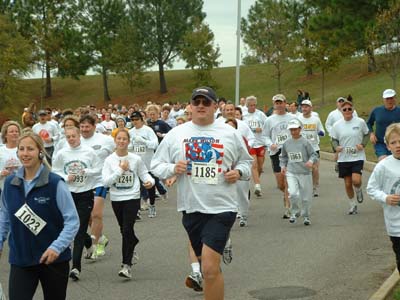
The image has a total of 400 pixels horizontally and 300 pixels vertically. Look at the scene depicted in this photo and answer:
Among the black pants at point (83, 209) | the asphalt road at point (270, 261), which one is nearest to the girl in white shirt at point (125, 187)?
the black pants at point (83, 209)

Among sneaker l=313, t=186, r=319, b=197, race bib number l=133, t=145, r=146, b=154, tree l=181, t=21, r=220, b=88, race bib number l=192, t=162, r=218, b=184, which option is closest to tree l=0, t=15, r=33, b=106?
tree l=181, t=21, r=220, b=88

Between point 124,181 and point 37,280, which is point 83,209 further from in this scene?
point 37,280

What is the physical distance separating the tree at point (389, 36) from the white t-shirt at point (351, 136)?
18102 millimetres

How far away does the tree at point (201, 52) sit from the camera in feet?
212

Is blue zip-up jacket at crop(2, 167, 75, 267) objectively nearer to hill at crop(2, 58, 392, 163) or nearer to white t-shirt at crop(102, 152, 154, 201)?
white t-shirt at crop(102, 152, 154, 201)

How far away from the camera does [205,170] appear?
6.92 meters

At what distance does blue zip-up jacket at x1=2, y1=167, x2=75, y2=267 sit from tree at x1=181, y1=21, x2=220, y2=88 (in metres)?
59.0

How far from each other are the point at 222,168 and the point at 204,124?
41 cm

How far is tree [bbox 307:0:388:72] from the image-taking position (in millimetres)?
→ 41969

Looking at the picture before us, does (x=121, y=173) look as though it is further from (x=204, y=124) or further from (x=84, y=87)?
(x=84, y=87)

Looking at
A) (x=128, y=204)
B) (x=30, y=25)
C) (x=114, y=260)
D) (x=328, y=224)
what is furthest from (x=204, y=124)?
(x=30, y=25)

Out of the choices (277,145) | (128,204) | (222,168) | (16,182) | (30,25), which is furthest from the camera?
(30,25)

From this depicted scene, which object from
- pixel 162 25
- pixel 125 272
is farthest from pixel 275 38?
pixel 125 272

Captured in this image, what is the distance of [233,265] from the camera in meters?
9.88
